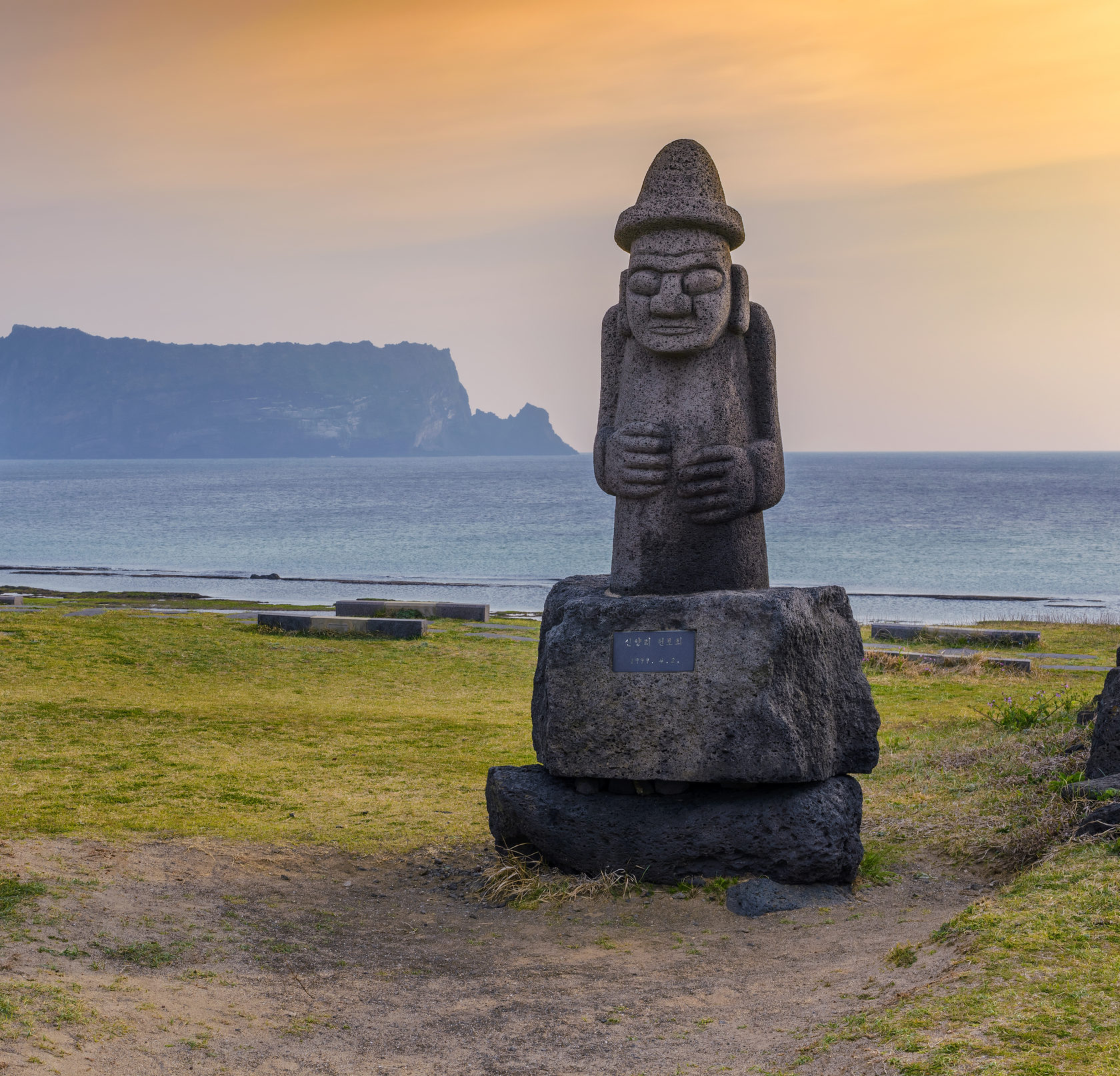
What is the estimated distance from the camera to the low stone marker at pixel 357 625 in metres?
20.2

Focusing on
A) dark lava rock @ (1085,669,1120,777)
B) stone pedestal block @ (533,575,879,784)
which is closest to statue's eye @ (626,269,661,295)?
stone pedestal block @ (533,575,879,784)

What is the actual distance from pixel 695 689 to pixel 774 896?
1246 mm

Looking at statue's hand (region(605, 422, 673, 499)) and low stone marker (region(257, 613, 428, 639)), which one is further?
low stone marker (region(257, 613, 428, 639))

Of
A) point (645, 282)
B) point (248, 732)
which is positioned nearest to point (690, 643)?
point (645, 282)

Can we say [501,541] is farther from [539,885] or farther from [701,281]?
[539,885]

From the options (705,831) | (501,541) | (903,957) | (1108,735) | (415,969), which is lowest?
(415,969)

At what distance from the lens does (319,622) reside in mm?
20422

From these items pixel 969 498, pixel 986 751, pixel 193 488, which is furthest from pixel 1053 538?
pixel 193 488

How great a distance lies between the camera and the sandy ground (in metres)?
4.75

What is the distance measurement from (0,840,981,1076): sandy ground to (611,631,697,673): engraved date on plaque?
134cm

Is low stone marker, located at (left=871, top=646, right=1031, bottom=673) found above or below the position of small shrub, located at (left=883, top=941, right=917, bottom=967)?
above

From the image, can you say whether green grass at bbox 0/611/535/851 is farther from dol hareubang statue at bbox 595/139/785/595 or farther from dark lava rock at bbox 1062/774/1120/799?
dark lava rock at bbox 1062/774/1120/799

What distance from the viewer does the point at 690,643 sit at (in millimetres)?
6867

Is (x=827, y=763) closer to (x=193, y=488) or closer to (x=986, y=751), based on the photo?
(x=986, y=751)
